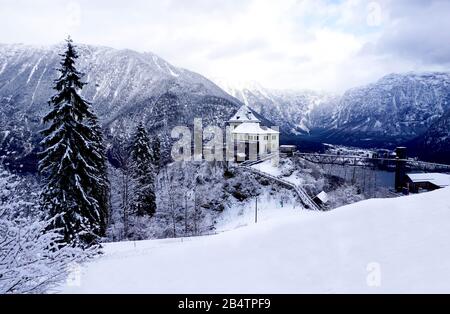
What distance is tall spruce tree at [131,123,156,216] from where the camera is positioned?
41.0 meters

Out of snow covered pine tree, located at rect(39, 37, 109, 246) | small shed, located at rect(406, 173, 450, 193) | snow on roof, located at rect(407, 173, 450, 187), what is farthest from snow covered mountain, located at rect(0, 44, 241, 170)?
snow covered pine tree, located at rect(39, 37, 109, 246)

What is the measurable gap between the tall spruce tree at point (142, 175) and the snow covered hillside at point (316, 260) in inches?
1165

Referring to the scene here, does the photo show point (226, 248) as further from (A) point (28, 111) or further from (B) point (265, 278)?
(A) point (28, 111)

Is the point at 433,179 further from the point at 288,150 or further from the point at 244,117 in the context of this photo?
the point at 244,117

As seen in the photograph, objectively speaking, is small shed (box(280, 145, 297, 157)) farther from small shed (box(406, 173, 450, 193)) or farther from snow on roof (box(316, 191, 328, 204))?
small shed (box(406, 173, 450, 193))

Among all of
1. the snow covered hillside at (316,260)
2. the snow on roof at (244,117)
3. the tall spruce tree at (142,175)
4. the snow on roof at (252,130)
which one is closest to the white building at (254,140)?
the snow on roof at (252,130)

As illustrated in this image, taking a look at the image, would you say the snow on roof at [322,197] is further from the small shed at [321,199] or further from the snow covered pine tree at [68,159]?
the snow covered pine tree at [68,159]

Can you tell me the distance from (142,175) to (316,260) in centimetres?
3552

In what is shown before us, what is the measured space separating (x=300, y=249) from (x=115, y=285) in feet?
17.6

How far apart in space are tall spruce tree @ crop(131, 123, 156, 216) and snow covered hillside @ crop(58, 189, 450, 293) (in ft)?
97.1

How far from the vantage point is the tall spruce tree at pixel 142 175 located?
41031 millimetres

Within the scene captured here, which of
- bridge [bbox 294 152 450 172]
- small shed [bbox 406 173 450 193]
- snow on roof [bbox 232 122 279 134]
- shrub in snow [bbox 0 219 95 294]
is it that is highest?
snow on roof [bbox 232 122 279 134]

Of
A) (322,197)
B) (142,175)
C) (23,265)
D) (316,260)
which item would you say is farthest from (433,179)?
(23,265)
